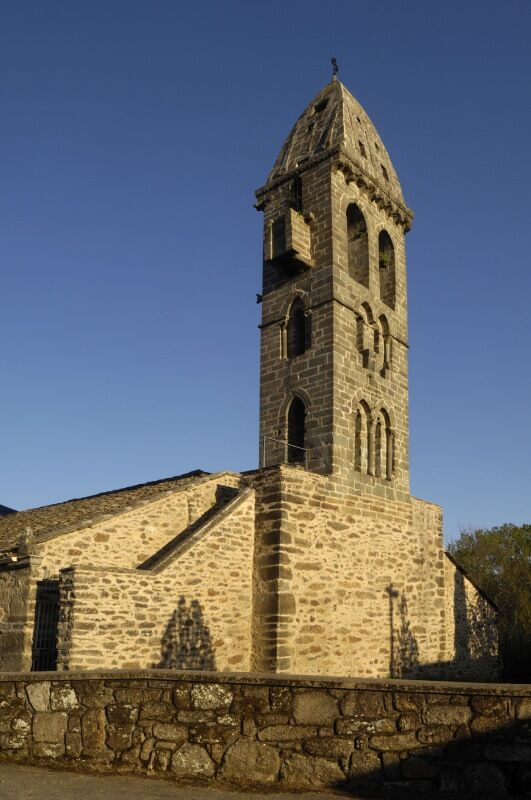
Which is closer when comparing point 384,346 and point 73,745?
point 73,745

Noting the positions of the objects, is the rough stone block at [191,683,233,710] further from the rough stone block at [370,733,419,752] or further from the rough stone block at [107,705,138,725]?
the rough stone block at [370,733,419,752]

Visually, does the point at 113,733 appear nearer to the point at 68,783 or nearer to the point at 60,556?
the point at 68,783

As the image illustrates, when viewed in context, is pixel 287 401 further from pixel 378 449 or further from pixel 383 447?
pixel 383 447

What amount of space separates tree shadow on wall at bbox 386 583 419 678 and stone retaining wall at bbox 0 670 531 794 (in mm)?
12362

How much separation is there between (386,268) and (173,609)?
11934mm

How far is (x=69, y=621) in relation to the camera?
11.5 meters

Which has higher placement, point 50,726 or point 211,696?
point 211,696

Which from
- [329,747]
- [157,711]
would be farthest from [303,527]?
[329,747]

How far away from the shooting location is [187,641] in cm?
1318

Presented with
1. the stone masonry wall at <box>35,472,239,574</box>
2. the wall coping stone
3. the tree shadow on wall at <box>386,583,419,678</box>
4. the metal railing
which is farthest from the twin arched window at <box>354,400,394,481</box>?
the wall coping stone

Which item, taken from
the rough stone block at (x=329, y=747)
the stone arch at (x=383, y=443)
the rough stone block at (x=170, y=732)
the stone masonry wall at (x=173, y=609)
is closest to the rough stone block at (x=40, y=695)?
the rough stone block at (x=170, y=732)

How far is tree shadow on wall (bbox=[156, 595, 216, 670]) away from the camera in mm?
12812

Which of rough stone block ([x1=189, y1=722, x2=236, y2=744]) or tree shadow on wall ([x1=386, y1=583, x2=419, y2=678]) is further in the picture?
tree shadow on wall ([x1=386, y1=583, x2=419, y2=678])

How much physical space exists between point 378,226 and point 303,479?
28.3 ft
